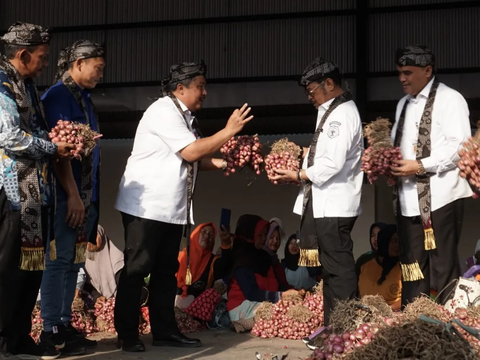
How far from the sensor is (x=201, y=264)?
656cm

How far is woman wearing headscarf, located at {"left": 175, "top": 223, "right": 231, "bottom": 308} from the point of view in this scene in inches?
249

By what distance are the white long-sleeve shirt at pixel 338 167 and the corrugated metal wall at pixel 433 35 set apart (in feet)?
15.2

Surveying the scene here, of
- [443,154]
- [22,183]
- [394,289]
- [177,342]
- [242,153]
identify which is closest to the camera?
[22,183]

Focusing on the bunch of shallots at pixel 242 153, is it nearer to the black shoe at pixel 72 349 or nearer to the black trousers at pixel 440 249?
the black trousers at pixel 440 249

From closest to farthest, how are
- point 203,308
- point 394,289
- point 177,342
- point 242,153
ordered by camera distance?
1. point 177,342
2. point 242,153
3. point 203,308
4. point 394,289

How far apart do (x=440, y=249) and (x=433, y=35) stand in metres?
5.13

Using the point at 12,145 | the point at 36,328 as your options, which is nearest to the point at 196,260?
the point at 36,328

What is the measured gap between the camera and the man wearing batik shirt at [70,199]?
435cm

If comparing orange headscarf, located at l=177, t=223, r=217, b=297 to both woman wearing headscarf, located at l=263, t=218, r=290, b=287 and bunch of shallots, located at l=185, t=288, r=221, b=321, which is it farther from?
woman wearing headscarf, located at l=263, t=218, r=290, b=287

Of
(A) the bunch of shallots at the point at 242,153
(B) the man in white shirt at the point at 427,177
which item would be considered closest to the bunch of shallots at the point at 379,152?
(B) the man in white shirt at the point at 427,177

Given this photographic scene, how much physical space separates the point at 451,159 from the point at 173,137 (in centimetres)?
174

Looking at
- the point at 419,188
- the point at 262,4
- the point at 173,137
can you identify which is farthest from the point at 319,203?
the point at 262,4

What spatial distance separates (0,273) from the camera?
12.1ft

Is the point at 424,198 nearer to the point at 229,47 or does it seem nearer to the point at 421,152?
the point at 421,152
